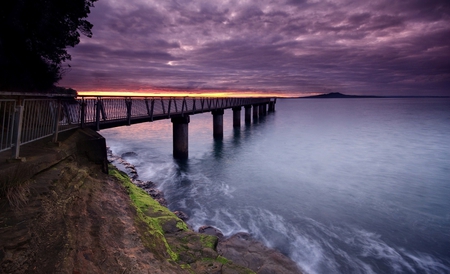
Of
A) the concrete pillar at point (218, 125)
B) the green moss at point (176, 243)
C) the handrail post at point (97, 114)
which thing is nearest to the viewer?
the green moss at point (176, 243)

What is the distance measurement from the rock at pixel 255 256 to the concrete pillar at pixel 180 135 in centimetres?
1298

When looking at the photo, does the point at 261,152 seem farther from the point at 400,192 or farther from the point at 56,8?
the point at 56,8

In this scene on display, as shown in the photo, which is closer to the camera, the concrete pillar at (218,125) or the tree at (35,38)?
the tree at (35,38)

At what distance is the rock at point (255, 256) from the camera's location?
640 cm

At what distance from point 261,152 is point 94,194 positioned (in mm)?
21238

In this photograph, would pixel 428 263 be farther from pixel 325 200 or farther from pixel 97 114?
pixel 97 114

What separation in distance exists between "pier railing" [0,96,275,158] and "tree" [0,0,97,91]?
16.2ft

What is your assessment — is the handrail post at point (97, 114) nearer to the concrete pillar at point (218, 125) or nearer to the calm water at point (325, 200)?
the calm water at point (325, 200)

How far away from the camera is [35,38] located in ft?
45.1

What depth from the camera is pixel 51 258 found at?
2.76 metres

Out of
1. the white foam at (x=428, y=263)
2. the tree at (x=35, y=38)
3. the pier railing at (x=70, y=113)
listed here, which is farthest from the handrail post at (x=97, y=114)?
the white foam at (x=428, y=263)

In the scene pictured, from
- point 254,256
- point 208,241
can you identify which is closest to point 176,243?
point 208,241

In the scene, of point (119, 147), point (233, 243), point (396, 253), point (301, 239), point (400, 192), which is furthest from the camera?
point (119, 147)

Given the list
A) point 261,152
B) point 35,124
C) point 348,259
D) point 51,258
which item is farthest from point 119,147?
point 51,258
